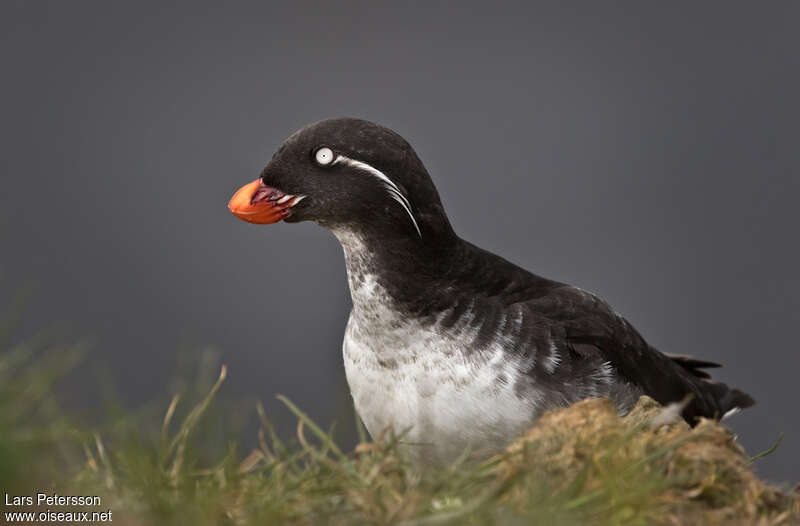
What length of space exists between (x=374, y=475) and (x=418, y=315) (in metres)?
1.17

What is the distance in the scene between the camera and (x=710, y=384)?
12.6ft

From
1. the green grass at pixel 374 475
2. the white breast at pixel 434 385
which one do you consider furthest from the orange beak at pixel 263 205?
the green grass at pixel 374 475

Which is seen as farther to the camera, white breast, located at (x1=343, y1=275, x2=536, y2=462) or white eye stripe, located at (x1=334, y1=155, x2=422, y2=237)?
white eye stripe, located at (x1=334, y1=155, x2=422, y2=237)

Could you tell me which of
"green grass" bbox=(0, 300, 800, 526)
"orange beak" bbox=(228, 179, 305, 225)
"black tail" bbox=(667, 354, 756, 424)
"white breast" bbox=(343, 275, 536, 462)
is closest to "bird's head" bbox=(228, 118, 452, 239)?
"orange beak" bbox=(228, 179, 305, 225)

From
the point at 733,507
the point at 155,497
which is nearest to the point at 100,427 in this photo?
the point at 155,497

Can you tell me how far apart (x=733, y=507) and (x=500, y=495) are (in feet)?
1.60

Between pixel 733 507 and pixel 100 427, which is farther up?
pixel 733 507

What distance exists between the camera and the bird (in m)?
2.92

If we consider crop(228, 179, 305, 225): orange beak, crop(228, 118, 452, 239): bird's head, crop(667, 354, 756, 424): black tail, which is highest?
crop(228, 118, 452, 239): bird's head

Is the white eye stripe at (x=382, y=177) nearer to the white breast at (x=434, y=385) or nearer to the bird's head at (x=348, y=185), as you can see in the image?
the bird's head at (x=348, y=185)

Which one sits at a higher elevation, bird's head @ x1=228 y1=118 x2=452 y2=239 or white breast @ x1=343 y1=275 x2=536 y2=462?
bird's head @ x1=228 y1=118 x2=452 y2=239

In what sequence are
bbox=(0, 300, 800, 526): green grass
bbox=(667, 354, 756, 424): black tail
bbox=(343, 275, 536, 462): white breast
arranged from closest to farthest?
bbox=(0, 300, 800, 526): green grass < bbox=(343, 275, 536, 462): white breast < bbox=(667, 354, 756, 424): black tail

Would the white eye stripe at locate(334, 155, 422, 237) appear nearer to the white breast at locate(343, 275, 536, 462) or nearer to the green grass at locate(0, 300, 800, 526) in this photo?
the white breast at locate(343, 275, 536, 462)

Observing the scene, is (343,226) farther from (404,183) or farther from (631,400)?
(631,400)
